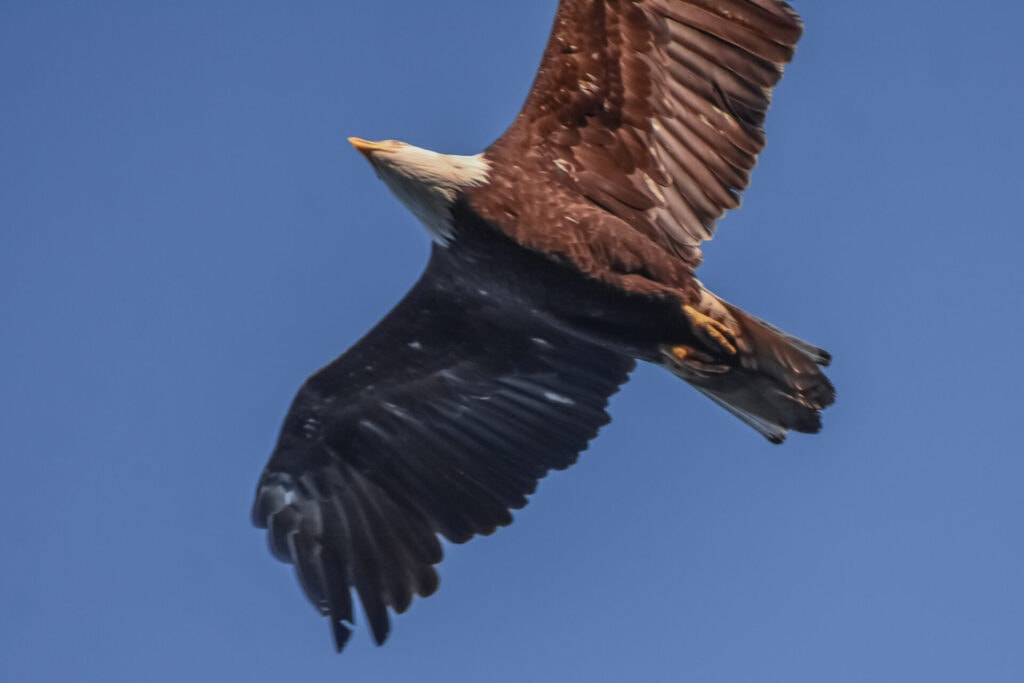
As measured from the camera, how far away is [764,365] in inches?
405

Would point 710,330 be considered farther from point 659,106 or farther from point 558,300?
point 659,106

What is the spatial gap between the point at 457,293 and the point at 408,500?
5.31ft

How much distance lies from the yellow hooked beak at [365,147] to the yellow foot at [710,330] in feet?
6.90

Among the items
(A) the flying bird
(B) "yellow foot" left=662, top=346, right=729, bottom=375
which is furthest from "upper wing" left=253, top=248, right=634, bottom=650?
(B) "yellow foot" left=662, top=346, right=729, bottom=375

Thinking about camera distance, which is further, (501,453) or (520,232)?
(501,453)

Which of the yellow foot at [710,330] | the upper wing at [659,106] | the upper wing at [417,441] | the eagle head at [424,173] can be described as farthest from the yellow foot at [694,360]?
the eagle head at [424,173]

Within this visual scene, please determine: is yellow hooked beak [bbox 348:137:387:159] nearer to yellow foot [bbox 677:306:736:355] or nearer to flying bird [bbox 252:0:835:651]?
flying bird [bbox 252:0:835:651]

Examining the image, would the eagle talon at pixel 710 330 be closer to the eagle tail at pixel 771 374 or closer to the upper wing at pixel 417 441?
the eagle tail at pixel 771 374

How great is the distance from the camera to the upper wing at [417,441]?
1131cm

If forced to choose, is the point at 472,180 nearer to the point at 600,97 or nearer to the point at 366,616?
the point at 600,97

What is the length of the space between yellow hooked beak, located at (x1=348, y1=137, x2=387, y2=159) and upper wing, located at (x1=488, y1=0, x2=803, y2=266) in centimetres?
77

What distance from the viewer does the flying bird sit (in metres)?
9.94

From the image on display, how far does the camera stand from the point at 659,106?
10.3m

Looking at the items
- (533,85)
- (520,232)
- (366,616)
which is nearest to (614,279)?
(520,232)
